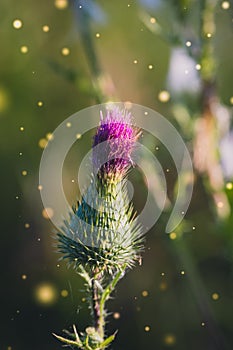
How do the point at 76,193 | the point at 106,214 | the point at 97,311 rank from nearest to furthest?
the point at 97,311, the point at 106,214, the point at 76,193

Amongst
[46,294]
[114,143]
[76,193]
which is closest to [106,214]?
[114,143]

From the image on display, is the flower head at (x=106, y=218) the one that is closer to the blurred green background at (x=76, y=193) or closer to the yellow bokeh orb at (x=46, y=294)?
the blurred green background at (x=76, y=193)

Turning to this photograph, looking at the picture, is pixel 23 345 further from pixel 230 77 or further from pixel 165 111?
pixel 230 77

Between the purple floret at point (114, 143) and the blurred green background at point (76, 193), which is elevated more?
the blurred green background at point (76, 193)

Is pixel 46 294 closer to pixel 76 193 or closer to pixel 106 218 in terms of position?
pixel 76 193

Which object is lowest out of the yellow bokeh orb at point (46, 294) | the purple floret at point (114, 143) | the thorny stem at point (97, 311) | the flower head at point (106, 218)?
the thorny stem at point (97, 311)

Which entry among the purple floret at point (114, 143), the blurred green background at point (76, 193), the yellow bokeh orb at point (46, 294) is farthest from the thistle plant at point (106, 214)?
the yellow bokeh orb at point (46, 294)

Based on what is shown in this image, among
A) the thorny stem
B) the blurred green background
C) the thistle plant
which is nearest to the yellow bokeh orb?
the blurred green background
